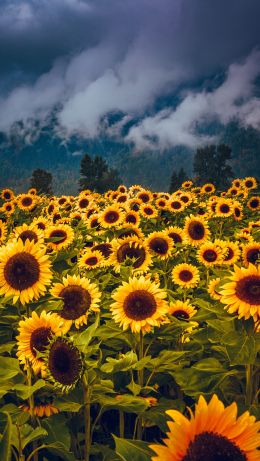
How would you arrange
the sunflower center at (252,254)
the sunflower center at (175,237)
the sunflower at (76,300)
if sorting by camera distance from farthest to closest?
1. the sunflower center at (175,237)
2. the sunflower center at (252,254)
3. the sunflower at (76,300)

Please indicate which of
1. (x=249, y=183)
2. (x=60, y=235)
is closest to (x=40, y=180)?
(x=249, y=183)

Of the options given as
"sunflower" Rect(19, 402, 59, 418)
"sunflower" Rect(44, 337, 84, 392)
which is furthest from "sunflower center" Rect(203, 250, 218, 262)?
"sunflower" Rect(44, 337, 84, 392)

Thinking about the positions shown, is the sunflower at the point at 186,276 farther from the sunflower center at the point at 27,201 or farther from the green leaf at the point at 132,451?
the sunflower center at the point at 27,201

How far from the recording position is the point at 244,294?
2.79 meters

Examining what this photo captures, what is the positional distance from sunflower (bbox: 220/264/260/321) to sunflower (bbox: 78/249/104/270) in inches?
112

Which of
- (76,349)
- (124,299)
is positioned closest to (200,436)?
(76,349)

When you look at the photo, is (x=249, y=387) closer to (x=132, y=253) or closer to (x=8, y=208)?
(x=132, y=253)

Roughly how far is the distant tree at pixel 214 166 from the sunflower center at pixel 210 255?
56.7m

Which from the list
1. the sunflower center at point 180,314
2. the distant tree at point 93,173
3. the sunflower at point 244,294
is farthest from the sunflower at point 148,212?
the distant tree at point 93,173

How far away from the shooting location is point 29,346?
9.77ft

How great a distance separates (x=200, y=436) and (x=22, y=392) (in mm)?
1454

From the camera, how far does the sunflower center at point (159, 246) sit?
6523 mm

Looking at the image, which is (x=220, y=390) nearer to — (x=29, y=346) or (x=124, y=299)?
(x=124, y=299)

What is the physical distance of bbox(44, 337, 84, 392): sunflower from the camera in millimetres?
2301
